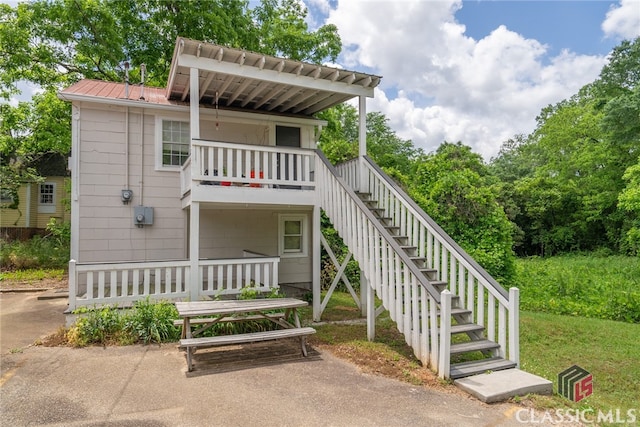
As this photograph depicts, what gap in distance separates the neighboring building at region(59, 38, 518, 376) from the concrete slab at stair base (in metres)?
0.56

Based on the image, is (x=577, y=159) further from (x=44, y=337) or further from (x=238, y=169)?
(x=44, y=337)

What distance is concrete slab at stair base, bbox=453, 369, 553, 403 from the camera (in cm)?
386

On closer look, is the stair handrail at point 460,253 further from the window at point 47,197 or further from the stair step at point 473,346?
the window at point 47,197

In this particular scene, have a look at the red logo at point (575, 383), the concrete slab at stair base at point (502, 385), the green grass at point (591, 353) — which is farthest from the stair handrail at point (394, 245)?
the red logo at point (575, 383)

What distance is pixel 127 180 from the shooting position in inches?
311

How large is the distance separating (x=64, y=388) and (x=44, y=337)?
2518mm

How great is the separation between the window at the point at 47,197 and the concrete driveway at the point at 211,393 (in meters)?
17.5

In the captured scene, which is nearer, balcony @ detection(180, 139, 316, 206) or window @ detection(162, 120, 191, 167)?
balcony @ detection(180, 139, 316, 206)

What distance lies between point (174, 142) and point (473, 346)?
7.07 m

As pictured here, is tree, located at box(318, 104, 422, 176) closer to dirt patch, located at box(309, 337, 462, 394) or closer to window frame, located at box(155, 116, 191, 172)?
window frame, located at box(155, 116, 191, 172)

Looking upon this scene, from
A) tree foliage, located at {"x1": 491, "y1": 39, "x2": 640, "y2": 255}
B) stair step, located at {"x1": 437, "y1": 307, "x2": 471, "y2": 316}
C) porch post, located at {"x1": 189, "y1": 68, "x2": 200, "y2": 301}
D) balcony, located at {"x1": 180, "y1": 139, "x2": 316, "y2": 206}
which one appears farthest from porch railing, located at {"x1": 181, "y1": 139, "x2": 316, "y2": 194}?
tree foliage, located at {"x1": 491, "y1": 39, "x2": 640, "y2": 255}

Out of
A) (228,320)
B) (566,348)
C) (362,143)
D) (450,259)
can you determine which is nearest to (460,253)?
(450,259)

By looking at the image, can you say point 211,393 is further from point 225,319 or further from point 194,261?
point 194,261

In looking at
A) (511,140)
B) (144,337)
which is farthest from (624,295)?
(511,140)
